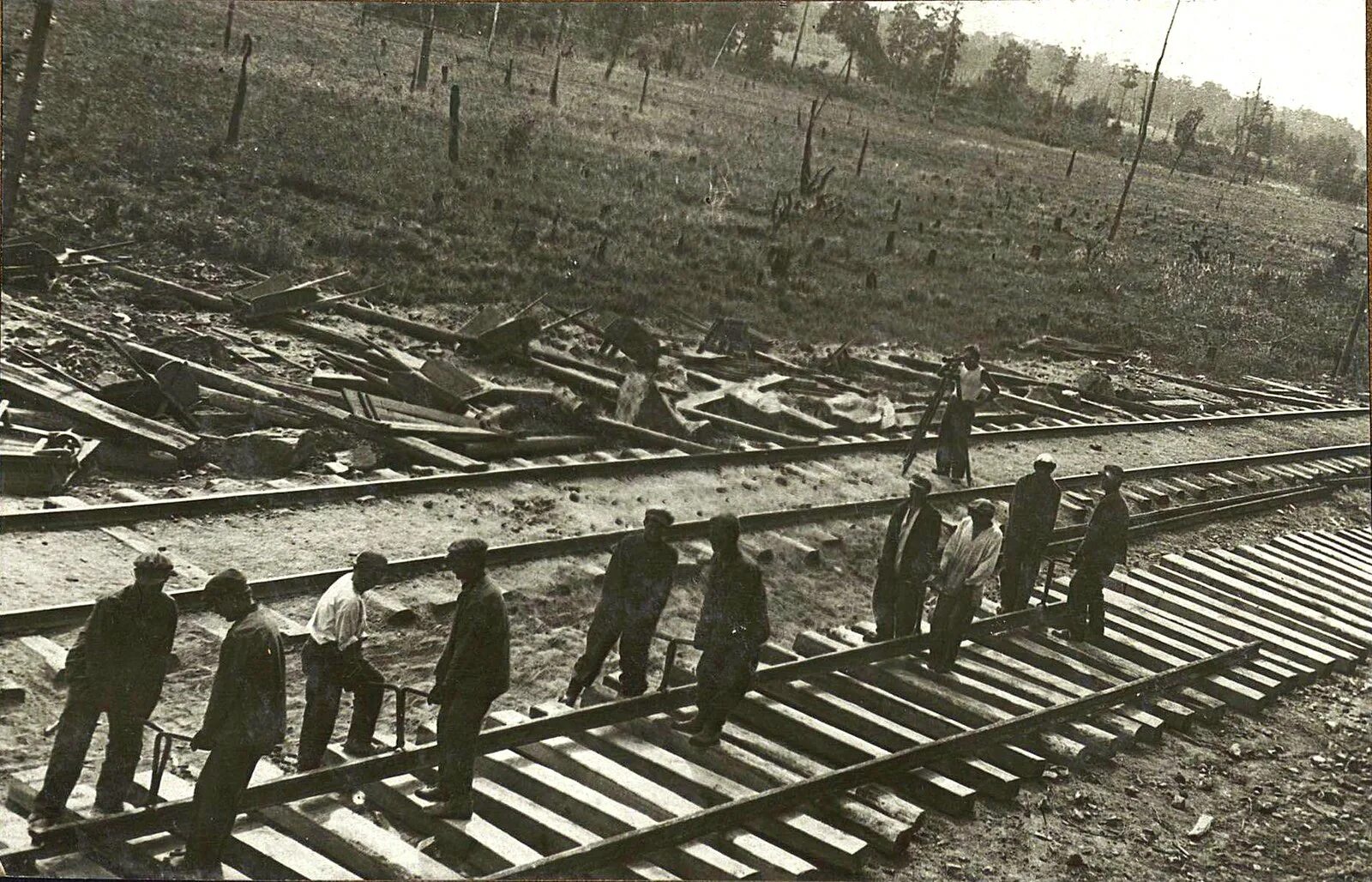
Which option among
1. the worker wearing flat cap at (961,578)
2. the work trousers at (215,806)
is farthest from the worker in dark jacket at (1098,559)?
the work trousers at (215,806)

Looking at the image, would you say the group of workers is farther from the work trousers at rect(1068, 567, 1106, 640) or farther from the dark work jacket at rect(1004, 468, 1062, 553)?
the work trousers at rect(1068, 567, 1106, 640)

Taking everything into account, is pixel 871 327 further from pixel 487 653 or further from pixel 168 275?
pixel 487 653

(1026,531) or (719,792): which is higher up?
(1026,531)

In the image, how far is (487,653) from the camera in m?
6.58

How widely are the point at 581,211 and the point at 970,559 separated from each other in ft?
65.1

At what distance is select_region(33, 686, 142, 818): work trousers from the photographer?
19.6 feet

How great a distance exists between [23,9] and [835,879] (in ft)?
85.4

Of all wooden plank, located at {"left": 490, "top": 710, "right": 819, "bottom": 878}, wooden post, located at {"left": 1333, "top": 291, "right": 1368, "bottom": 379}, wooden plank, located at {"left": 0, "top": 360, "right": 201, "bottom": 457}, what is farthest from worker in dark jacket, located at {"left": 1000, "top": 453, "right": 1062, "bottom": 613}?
wooden post, located at {"left": 1333, "top": 291, "right": 1368, "bottom": 379}

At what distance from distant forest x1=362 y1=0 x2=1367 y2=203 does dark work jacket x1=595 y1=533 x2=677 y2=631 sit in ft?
76.6

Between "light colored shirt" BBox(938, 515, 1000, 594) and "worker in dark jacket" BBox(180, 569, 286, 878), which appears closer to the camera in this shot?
"worker in dark jacket" BBox(180, 569, 286, 878)

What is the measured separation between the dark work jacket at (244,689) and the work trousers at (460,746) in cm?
102

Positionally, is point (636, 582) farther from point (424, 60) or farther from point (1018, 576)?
point (424, 60)

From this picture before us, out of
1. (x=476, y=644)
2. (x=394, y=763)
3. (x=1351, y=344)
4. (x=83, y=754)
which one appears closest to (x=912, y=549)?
Answer: (x=476, y=644)

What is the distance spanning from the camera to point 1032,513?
1043 cm
